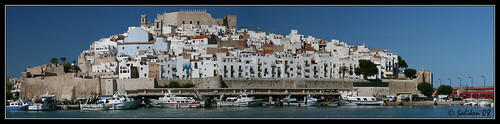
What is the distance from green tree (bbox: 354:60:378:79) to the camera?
193ft

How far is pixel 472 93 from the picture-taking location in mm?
62062

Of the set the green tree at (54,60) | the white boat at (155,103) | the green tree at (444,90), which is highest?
the green tree at (54,60)

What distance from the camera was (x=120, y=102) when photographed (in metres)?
45.5

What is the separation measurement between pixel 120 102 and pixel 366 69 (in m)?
21.3

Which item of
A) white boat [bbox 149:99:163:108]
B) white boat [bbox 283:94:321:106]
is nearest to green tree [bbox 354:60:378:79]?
white boat [bbox 283:94:321:106]

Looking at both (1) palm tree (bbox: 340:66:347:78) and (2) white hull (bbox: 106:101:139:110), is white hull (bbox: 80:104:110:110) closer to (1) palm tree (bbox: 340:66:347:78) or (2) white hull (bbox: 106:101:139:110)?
(2) white hull (bbox: 106:101:139:110)

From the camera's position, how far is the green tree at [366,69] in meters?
58.8

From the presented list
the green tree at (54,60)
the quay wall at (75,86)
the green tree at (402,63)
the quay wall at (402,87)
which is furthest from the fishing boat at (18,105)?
the green tree at (402,63)

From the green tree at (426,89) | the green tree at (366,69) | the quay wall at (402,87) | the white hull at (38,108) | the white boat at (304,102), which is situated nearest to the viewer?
the white hull at (38,108)

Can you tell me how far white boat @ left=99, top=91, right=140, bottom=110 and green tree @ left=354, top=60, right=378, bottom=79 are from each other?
19644 mm

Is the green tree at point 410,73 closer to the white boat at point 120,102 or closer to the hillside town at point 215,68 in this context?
the hillside town at point 215,68

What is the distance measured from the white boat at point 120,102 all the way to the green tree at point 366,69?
19.6 m

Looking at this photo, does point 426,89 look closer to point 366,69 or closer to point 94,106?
point 366,69
